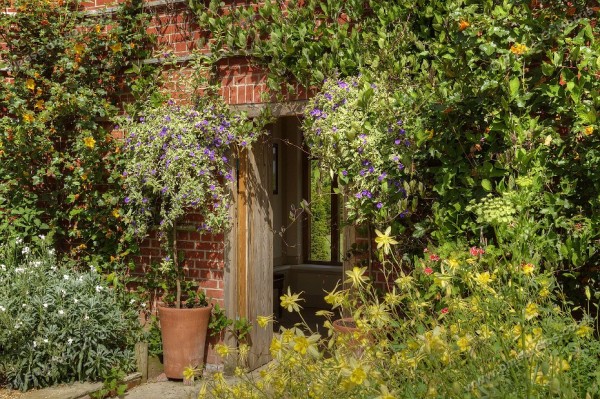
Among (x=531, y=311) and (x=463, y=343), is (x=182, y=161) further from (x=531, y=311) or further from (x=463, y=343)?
(x=463, y=343)

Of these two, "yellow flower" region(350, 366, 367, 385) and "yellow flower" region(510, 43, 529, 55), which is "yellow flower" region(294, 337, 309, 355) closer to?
"yellow flower" region(350, 366, 367, 385)

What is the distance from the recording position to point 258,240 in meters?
6.93

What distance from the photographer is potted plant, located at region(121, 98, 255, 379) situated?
254 inches

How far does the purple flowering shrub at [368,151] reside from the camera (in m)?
5.27

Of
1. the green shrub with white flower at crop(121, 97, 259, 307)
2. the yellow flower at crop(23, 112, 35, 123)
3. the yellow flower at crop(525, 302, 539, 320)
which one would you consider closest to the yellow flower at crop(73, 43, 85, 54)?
the yellow flower at crop(23, 112, 35, 123)

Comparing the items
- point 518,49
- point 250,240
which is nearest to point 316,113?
point 518,49

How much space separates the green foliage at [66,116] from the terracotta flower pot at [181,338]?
0.98 metres

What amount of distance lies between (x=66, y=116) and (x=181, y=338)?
2360 mm

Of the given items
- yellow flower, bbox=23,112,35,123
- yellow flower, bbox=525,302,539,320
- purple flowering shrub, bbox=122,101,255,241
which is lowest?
yellow flower, bbox=525,302,539,320

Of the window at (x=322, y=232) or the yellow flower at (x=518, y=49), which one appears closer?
the yellow flower at (x=518, y=49)

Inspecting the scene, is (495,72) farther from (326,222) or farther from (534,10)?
(326,222)

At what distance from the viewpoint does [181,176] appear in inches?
254

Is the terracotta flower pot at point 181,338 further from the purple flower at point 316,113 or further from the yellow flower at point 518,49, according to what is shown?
the yellow flower at point 518,49

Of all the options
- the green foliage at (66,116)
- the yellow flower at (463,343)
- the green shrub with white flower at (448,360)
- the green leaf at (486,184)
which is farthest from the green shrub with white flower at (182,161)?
the yellow flower at (463,343)
